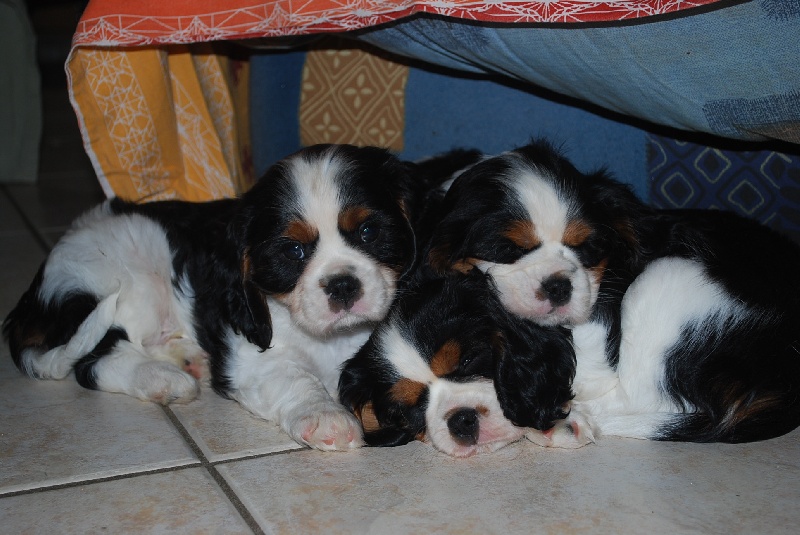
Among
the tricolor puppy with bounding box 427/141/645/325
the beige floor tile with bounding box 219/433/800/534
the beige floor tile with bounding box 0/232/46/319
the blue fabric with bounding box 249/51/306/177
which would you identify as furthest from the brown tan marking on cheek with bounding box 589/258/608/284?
the beige floor tile with bounding box 0/232/46/319

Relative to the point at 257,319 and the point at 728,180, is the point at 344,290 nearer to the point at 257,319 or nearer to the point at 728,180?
the point at 257,319

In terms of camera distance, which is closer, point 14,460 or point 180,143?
point 14,460

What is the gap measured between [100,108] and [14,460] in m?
1.42

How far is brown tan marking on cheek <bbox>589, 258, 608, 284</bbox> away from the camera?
246 cm

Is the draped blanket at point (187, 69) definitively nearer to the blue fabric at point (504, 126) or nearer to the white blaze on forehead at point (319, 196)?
the white blaze on forehead at point (319, 196)

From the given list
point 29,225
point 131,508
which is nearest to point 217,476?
point 131,508

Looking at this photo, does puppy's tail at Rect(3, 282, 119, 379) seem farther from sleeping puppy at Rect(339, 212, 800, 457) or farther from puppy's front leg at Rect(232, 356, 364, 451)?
sleeping puppy at Rect(339, 212, 800, 457)

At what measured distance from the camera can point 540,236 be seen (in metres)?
2.42

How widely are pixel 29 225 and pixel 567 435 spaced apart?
3.27 m

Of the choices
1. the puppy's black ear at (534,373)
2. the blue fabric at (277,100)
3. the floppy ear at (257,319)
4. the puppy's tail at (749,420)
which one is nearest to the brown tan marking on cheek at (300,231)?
the floppy ear at (257,319)

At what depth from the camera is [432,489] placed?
207 cm

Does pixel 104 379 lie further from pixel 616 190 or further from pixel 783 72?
pixel 783 72

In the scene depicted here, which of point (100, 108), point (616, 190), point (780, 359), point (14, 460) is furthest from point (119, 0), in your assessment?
point (780, 359)

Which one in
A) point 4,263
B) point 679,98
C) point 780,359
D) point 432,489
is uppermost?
point 679,98
